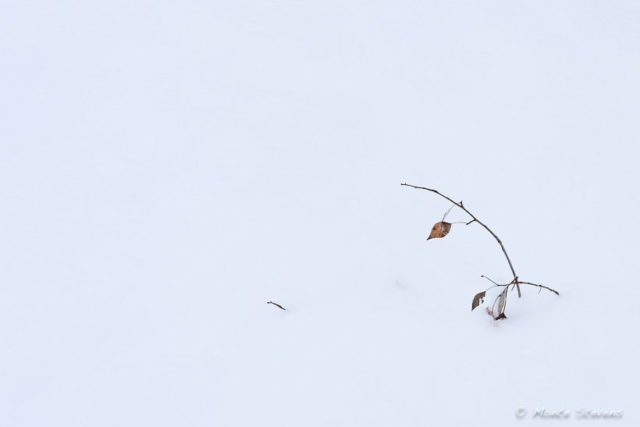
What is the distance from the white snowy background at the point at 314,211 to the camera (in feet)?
3.70

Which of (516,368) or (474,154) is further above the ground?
(474,154)

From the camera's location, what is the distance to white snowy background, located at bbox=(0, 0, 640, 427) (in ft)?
3.70

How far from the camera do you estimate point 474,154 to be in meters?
1.61

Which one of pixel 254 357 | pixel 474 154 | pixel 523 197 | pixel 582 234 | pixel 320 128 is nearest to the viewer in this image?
pixel 254 357

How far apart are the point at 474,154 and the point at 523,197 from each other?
0.22 meters

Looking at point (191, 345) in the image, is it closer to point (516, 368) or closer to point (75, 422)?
point (75, 422)

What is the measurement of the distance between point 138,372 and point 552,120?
1.37m

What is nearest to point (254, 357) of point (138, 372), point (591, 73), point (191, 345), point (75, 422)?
point (191, 345)

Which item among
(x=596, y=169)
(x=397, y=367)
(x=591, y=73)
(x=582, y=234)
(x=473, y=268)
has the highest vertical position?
(x=591, y=73)

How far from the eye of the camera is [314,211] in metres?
1.51

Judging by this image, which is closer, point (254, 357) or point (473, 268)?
point (254, 357)

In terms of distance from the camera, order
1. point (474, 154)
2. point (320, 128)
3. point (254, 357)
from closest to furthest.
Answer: point (254, 357)
point (474, 154)
point (320, 128)

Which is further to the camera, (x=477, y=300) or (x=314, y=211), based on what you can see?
(x=314, y=211)

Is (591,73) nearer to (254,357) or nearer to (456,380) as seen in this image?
(456,380)
